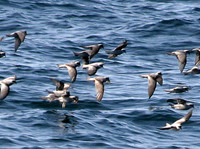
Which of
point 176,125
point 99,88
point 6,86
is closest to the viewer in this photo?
point 176,125

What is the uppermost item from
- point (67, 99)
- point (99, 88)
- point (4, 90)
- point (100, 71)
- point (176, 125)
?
point (100, 71)

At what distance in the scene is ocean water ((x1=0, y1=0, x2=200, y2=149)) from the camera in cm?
1867

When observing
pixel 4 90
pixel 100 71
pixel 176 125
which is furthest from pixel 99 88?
pixel 100 71

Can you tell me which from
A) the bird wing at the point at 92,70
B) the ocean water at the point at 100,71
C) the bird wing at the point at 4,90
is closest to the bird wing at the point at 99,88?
the bird wing at the point at 92,70

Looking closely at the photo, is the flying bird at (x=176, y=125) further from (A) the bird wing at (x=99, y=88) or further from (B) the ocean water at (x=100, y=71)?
(A) the bird wing at (x=99, y=88)

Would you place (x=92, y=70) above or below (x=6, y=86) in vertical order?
above

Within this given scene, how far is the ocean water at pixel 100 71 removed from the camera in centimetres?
1867

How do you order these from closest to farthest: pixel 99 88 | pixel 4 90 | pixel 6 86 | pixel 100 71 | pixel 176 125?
pixel 176 125, pixel 4 90, pixel 6 86, pixel 99 88, pixel 100 71

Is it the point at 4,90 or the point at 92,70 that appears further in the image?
the point at 92,70

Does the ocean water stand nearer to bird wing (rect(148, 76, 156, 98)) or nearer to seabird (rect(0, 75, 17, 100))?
seabird (rect(0, 75, 17, 100))

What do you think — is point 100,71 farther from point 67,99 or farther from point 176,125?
point 176,125

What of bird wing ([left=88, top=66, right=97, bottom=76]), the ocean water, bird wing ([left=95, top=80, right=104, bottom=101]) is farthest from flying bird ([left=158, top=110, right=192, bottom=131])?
bird wing ([left=88, top=66, right=97, bottom=76])

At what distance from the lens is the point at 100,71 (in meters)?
25.6

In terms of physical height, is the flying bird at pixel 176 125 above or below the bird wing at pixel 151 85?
below
